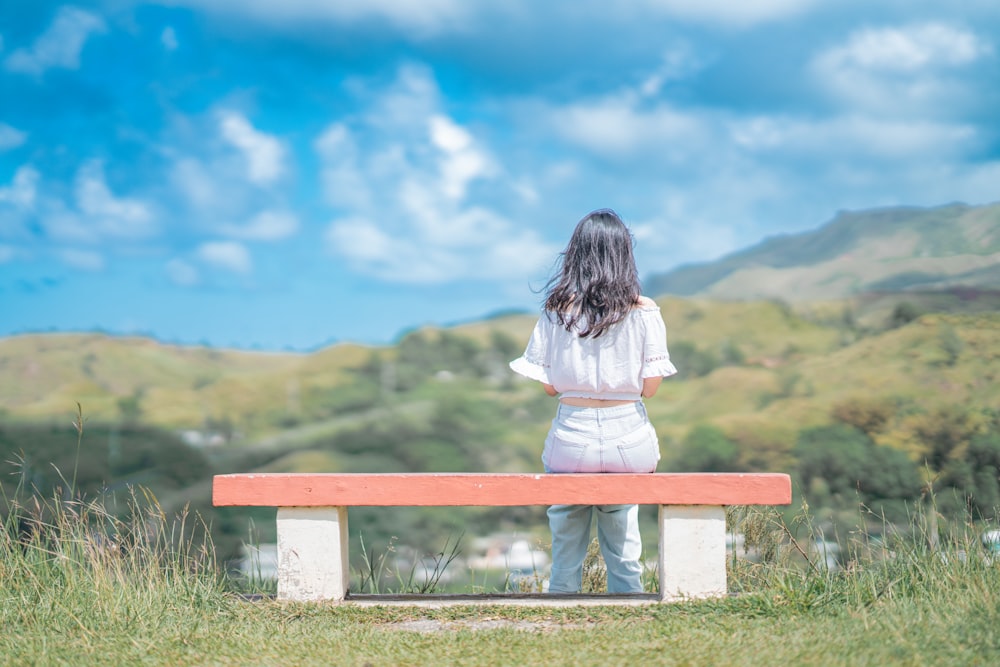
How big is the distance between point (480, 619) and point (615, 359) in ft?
3.41

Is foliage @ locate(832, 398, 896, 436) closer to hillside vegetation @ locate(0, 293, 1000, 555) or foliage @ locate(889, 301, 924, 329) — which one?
hillside vegetation @ locate(0, 293, 1000, 555)


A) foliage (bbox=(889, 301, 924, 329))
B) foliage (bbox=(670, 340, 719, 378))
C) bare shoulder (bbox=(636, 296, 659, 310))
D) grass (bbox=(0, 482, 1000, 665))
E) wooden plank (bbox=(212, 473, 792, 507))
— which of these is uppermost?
foliage (bbox=(889, 301, 924, 329))

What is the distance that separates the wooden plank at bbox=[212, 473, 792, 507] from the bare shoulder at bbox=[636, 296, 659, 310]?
0.61 meters

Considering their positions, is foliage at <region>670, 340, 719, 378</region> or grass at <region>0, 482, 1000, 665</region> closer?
grass at <region>0, 482, 1000, 665</region>

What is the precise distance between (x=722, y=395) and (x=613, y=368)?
82.0ft

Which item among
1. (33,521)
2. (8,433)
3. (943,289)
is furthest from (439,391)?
(33,521)

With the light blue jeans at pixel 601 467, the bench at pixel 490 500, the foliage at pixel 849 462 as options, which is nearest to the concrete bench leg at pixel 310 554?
the bench at pixel 490 500

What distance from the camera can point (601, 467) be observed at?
11.2ft

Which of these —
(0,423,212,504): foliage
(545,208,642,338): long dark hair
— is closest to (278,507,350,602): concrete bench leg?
(545,208,642,338): long dark hair

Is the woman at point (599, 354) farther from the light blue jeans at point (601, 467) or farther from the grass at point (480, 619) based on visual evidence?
the grass at point (480, 619)

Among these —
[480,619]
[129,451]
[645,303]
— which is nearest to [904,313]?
[645,303]

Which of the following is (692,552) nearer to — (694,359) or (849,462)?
(849,462)

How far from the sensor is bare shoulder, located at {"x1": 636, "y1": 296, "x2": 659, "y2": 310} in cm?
345

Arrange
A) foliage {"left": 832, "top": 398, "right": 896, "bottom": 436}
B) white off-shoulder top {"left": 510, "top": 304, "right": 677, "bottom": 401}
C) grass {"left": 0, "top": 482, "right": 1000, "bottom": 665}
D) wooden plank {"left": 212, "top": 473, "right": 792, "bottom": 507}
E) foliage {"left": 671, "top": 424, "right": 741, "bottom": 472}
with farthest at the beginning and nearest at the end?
foliage {"left": 671, "top": 424, "right": 741, "bottom": 472} < foliage {"left": 832, "top": 398, "right": 896, "bottom": 436} < white off-shoulder top {"left": 510, "top": 304, "right": 677, "bottom": 401} < wooden plank {"left": 212, "top": 473, "right": 792, "bottom": 507} < grass {"left": 0, "top": 482, "right": 1000, "bottom": 665}
